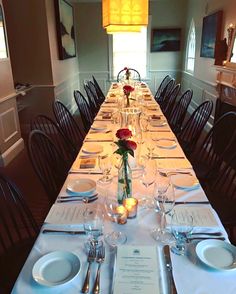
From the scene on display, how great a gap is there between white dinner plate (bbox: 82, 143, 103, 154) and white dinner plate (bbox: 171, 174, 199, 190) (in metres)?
0.65

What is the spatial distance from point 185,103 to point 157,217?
2572 mm

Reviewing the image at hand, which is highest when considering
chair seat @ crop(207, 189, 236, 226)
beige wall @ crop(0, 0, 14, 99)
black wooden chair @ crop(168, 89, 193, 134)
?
beige wall @ crop(0, 0, 14, 99)

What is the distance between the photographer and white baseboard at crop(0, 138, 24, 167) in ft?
11.8

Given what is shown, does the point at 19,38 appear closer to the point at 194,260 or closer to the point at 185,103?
the point at 185,103

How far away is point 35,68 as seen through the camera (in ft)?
15.6

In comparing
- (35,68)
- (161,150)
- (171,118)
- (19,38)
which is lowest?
(171,118)

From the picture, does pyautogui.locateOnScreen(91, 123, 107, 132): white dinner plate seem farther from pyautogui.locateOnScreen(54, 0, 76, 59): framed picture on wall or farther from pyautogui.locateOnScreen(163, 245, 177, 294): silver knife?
pyautogui.locateOnScreen(54, 0, 76, 59): framed picture on wall

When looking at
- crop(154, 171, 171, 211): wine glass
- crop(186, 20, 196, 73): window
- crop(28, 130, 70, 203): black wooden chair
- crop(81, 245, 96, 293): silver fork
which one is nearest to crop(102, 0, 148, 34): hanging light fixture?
crop(28, 130, 70, 203): black wooden chair

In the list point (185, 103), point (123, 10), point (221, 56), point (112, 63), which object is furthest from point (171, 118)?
point (112, 63)

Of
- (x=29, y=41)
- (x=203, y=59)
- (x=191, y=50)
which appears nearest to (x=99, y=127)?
(x=29, y=41)

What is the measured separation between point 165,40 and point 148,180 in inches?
248

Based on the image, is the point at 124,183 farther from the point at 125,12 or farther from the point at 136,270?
the point at 125,12

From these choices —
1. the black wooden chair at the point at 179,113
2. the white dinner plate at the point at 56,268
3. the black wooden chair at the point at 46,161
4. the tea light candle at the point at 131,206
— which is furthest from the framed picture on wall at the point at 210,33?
the white dinner plate at the point at 56,268

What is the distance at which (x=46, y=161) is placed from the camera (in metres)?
1.91
